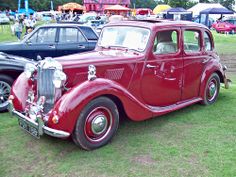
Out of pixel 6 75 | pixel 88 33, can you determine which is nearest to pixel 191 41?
pixel 6 75

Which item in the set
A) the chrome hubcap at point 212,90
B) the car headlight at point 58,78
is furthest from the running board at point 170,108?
the car headlight at point 58,78

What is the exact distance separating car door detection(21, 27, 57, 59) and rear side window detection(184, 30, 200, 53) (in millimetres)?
4739

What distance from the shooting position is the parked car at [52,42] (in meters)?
9.32

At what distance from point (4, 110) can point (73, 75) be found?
229 centimetres

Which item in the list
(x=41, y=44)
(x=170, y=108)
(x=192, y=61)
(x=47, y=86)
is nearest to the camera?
(x=47, y=86)

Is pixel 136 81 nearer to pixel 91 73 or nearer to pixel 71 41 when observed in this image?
pixel 91 73

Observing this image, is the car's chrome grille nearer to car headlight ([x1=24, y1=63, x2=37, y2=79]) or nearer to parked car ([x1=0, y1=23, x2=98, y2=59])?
car headlight ([x1=24, y1=63, x2=37, y2=79])

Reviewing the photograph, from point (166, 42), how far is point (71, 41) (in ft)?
15.3

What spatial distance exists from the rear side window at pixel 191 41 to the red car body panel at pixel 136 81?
0.10 m

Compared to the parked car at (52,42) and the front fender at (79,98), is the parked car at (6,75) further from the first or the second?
the parked car at (52,42)

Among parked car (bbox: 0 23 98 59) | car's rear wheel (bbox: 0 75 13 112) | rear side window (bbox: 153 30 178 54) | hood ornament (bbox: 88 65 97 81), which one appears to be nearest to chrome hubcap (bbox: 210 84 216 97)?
rear side window (bbox: 153 30 178 54)

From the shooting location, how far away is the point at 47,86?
4.50 metres

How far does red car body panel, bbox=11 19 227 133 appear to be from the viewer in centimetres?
416

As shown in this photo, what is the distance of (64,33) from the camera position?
9.52 meters
